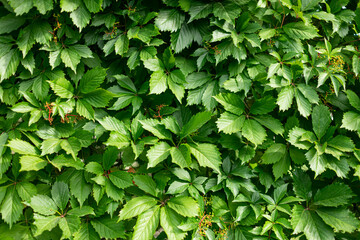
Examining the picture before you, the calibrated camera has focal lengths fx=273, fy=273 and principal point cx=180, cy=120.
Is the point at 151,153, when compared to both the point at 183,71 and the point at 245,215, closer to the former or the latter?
the point at 183,71

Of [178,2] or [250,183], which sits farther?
[250,183]

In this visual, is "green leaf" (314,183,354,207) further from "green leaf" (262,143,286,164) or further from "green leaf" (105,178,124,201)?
"green leaf" (105,178,124,201)

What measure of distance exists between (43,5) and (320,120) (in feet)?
5.22

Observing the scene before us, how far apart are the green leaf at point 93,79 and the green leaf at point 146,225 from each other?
72 cm

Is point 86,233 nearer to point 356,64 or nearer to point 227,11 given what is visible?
point 227,11

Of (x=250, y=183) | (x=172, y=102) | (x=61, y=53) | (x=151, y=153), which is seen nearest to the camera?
(x=151, y=153)

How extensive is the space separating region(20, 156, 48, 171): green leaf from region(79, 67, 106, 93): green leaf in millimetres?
432

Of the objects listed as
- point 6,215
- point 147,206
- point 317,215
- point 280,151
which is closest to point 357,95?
point 280,151

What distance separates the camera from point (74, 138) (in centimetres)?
148

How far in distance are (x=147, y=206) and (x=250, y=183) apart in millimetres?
616

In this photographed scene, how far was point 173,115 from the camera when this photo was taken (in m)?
1.62

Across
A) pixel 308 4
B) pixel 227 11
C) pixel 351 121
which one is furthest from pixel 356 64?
pixel 227 11

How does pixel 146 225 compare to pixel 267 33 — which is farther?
pixel 267 33

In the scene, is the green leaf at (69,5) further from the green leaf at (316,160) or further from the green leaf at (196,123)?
the green leaf at (316,160)
